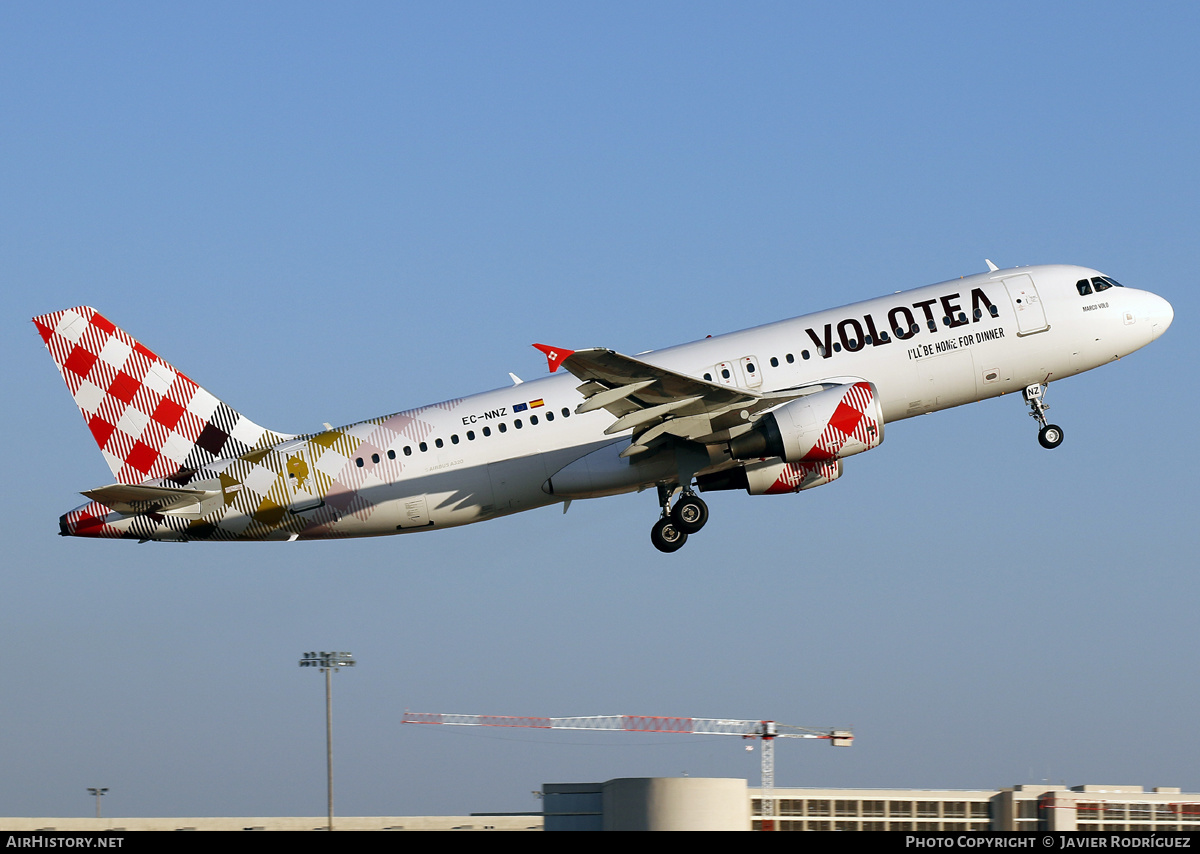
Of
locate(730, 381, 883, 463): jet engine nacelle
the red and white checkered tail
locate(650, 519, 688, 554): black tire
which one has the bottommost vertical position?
locate(650, 519, 688, 554): black tire

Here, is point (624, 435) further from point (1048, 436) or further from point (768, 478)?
point (1048, 436)

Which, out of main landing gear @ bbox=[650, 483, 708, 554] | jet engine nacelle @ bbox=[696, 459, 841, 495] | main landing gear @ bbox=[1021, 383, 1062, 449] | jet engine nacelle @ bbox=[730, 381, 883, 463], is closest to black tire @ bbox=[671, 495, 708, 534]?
main landing gear @ bbox=[650, 483, 708, 554]

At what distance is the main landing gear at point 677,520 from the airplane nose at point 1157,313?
15.9 m

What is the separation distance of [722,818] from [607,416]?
18.0 metres

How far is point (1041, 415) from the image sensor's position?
1720 inches

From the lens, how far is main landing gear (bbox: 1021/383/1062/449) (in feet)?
141

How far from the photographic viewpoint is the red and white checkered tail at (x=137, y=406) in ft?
139

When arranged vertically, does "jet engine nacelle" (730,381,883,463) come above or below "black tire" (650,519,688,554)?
above

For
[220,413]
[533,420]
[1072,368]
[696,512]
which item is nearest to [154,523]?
[220,413]

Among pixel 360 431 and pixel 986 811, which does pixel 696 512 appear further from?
pixel 986 811

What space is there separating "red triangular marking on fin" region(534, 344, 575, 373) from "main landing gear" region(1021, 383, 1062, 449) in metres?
15.5

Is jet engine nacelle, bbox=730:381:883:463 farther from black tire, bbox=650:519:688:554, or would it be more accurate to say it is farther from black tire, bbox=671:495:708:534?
black tire, bbox=650:519:688:554

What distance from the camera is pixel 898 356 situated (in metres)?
40.8
